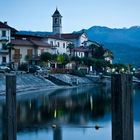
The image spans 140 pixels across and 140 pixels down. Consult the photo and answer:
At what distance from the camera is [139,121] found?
3378 centimetres

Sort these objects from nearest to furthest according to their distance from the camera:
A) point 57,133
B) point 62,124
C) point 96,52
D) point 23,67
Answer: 1. point 57,133
2. point 62,124
3. point 23,67
4. point 96,52

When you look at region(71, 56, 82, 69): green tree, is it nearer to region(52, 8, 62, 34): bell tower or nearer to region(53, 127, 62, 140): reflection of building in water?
region(52, 8, 62, 34): bell tower

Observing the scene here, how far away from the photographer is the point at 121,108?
866cm

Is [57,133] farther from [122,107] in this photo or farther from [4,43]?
[4,43]

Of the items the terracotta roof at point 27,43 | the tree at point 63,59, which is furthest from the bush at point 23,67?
the tree at point 63,59

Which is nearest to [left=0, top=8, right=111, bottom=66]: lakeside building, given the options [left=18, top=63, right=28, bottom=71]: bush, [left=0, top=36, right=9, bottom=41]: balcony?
[left=0, top=36, right=9, bottom=41]: balcony

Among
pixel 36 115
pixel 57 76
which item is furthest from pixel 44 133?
pixel 57 76

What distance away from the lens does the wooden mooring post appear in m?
8.66

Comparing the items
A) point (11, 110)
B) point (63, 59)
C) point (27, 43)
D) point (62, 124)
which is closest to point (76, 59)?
point (63, 59)

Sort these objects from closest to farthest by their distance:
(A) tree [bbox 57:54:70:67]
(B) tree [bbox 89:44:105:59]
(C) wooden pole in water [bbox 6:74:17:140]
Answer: (C) wooden pole in water [bbox 6:74:17:140] < (A) tree [bbox 57:54:70:67] < (B) tree [bbox 89:44:105:59]

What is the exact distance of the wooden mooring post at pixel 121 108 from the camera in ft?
28.4

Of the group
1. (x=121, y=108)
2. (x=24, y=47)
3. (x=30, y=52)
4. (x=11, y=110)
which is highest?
(x=24, y=47)

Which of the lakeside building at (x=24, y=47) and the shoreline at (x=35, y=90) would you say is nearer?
the shoreline at (x=35, y=90)

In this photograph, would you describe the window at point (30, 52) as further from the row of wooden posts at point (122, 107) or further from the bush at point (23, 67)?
the row of wooden posts at point (122, 107)
